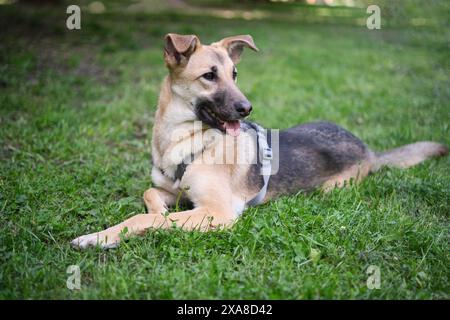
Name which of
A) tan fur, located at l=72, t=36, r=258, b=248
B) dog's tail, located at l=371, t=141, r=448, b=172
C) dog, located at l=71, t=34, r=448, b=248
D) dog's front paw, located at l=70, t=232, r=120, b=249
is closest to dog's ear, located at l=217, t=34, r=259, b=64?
dog, located at l=71, t=34, r=448, b=248

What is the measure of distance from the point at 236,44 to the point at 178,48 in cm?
81

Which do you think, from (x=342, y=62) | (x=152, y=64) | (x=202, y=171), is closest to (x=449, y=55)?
(x=342, y=62)

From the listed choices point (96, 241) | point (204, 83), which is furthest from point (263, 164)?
point (96, 241)

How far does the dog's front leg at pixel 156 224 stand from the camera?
139 inches

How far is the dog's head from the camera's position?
13.5ft

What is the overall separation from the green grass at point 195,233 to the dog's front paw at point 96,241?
0.23 feet

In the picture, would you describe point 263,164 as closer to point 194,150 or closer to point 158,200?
point 194,150

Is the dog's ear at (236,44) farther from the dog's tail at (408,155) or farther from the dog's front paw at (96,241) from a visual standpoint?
the dog's front paw at (96,241)

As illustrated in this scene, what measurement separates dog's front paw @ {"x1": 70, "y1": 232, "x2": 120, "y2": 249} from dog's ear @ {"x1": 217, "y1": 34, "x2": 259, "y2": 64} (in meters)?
2.23

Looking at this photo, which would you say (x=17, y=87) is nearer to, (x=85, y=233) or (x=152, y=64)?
(x=152, y=64)

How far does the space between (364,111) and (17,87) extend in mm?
5678

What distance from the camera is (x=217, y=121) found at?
4.23 metres

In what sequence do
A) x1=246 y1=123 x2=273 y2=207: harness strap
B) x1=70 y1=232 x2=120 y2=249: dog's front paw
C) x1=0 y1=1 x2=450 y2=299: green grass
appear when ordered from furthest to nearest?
1. x1=246 y1=123 x2=273 y2=207: harness strap
2. x1=70 y1=232 x2=120 y2=249: dog's front paw
3. x1=0 y1=1 x2=450 y2=299: green grass

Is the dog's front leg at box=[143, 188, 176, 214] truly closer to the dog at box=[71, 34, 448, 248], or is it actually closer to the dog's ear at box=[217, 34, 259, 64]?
the dog at box=[71, 34, 448, 248]
